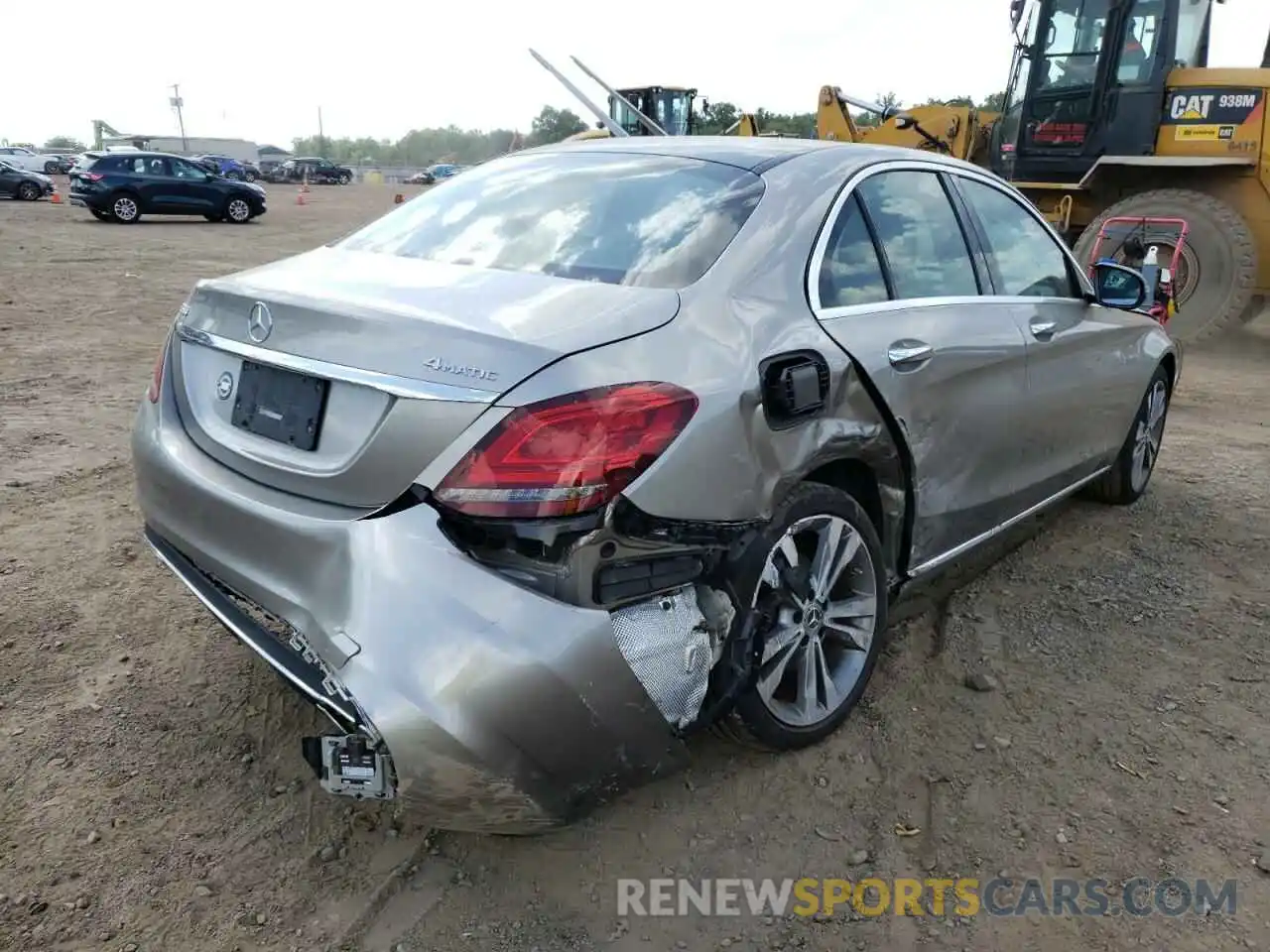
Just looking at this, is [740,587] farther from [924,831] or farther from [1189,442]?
[1189,442]

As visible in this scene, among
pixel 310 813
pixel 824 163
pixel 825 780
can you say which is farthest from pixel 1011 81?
pixel 310 813

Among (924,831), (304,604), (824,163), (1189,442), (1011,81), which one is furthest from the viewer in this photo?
(1011,81)

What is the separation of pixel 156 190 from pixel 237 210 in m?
1.84

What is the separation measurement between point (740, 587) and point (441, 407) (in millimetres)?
846

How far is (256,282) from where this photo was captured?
99.9 inches

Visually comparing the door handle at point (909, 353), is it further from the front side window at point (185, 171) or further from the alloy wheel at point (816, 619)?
the front side window at point (185, 171)

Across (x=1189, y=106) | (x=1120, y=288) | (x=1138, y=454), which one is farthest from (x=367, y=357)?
(x=1189, y=106)

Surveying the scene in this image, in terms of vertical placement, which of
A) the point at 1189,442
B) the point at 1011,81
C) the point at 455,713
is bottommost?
the point at 1189,442

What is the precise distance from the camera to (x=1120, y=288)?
4.56 metres

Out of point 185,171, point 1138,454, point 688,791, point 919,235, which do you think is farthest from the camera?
point 185,171

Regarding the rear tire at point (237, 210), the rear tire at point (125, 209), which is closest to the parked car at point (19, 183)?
the rear tire at point (125, 209)

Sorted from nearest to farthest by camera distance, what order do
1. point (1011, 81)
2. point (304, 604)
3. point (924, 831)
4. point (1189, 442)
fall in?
point (304, 604) → point (924, 831) → point (1189, 442) → point (1011, 81)

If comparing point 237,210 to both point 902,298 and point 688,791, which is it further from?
point 688,791

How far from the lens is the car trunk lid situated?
2020 mm
